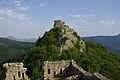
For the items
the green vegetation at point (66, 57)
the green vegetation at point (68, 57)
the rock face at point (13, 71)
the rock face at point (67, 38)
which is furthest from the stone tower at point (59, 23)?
the rock face at point (13, 71)

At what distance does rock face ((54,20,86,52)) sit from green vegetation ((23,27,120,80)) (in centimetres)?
164

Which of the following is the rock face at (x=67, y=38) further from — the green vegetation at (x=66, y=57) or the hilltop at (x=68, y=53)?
the green vegetation at (x=66, y=57)

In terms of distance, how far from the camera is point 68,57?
88938 mm

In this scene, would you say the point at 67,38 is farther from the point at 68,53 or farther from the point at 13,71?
the point at 13,71

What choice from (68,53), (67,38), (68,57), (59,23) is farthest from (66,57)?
(59,23)

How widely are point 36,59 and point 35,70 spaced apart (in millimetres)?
Result: 6661

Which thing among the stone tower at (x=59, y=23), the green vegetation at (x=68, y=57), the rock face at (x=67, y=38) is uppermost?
the stone tower at (x=59, y=23)

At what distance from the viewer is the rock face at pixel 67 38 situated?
94.6 meters

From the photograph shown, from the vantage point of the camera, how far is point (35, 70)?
7612cm

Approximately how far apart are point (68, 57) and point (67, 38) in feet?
29.6

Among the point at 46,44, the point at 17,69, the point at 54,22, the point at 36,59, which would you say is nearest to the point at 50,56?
the point at 36,59

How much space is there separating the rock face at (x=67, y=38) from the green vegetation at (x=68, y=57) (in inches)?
64.6

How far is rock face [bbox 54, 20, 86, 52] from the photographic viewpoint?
94.6 m

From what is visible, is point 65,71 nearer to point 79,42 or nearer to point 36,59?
point 36,59
